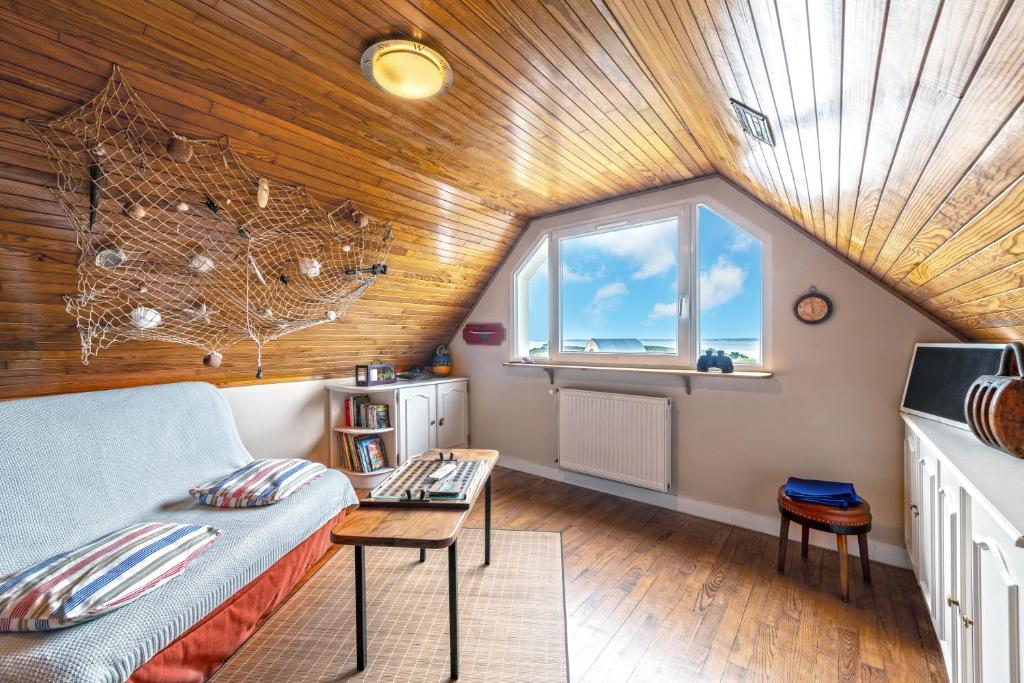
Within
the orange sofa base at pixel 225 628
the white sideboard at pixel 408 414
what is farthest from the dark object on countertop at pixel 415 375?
the orange sofa base at pixel 225 628

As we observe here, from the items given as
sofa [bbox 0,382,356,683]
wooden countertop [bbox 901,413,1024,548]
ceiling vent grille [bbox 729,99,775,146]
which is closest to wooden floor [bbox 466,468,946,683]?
wooden countertop [bbox 901,413,1024,548]

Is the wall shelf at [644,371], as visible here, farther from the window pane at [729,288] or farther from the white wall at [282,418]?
the white wall at [282,418]

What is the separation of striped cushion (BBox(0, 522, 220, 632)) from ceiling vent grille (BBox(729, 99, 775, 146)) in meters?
2.39

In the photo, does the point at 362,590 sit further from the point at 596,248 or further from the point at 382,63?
the point at 596,248

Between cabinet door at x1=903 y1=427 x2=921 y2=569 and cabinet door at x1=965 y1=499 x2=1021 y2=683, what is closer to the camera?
cabinet door at x1=965 y1=499 x2=1021 y2=683

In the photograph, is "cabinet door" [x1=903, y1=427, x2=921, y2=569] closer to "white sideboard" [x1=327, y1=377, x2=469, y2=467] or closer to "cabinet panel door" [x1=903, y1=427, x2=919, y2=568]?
"cabinet panel door" [x1=903, y1=427, x2=919, y2=568]

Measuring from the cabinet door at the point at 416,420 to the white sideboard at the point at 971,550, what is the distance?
115 inches

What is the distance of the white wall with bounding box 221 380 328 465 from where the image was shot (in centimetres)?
288

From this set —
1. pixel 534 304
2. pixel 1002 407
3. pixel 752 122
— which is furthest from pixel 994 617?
pixel 534 304

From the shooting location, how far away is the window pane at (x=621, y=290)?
289 cm

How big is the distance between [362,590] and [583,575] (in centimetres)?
112

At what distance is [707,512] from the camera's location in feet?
8.71

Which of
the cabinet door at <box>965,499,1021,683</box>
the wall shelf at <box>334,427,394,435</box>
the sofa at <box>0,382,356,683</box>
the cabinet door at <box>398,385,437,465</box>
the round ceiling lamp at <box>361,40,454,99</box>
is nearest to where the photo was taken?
the cabinet door at <box>965,499,1021,683</box>

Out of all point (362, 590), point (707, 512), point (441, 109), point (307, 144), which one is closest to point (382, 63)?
point (441, 109)
